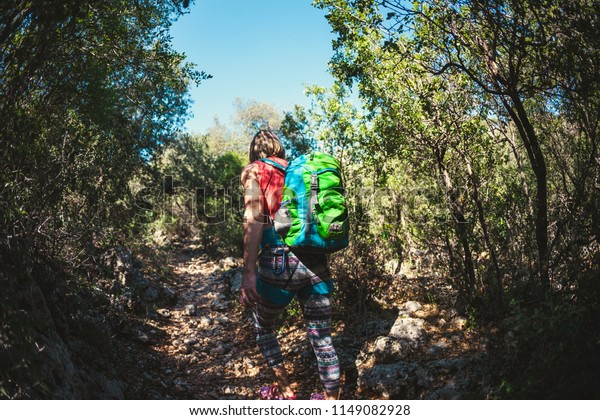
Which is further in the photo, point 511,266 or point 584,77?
point 511,266

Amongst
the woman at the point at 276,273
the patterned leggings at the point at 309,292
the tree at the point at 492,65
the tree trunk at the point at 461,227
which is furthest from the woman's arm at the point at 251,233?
the tree trunk at the point at 461,227

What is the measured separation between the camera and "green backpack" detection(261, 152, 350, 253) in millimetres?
2848

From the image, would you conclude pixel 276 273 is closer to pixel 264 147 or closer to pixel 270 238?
pixel 270 238

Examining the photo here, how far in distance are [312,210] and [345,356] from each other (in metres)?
2.60

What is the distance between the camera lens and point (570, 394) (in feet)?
6.77

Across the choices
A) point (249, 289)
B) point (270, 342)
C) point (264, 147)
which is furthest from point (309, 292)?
point (264, 147)

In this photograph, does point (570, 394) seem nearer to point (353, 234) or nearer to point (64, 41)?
point (353, 234)

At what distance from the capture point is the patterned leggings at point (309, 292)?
2.94 m

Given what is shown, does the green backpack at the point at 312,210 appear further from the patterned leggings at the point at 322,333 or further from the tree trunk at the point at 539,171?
the tree trunk at the point at 539,171

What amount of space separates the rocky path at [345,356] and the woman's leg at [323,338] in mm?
786

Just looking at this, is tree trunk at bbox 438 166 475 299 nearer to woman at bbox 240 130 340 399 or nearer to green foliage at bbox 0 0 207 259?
woman at bbox 240 130 340 399

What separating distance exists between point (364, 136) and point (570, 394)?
4546 millimetres

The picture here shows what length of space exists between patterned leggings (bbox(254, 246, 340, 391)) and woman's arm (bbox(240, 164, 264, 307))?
12 centimetres
